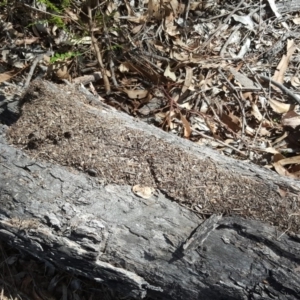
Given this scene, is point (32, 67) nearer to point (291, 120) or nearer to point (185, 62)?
point (185, 62)

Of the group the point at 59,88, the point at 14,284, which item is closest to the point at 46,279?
the point at 14,284

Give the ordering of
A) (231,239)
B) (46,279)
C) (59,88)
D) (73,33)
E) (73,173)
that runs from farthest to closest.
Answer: (73,33), (46,279), (59,88), (73,173), (231,239)

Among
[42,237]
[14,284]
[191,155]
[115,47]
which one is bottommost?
[14,284]

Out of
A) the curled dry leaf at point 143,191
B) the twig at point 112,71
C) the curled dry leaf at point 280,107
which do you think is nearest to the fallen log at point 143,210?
the curled dry leaf at point 143,191

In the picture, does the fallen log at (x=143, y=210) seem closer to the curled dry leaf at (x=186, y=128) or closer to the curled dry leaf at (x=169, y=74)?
the curled dry leaf at (x=186, y=128)

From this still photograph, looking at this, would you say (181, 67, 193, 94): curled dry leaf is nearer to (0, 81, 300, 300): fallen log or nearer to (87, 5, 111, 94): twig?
(87, 5, 111, 94): twig

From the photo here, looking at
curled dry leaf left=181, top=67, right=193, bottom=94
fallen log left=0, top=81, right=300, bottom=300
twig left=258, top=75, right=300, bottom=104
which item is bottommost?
fallen log left=0, top=81, right=300, bottom=300

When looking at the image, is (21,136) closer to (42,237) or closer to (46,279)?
(42,237)

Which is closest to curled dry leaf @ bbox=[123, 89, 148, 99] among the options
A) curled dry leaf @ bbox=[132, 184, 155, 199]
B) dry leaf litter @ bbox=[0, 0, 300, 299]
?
dry leaf litter @ bbox=[0, 0, 300, 299]
